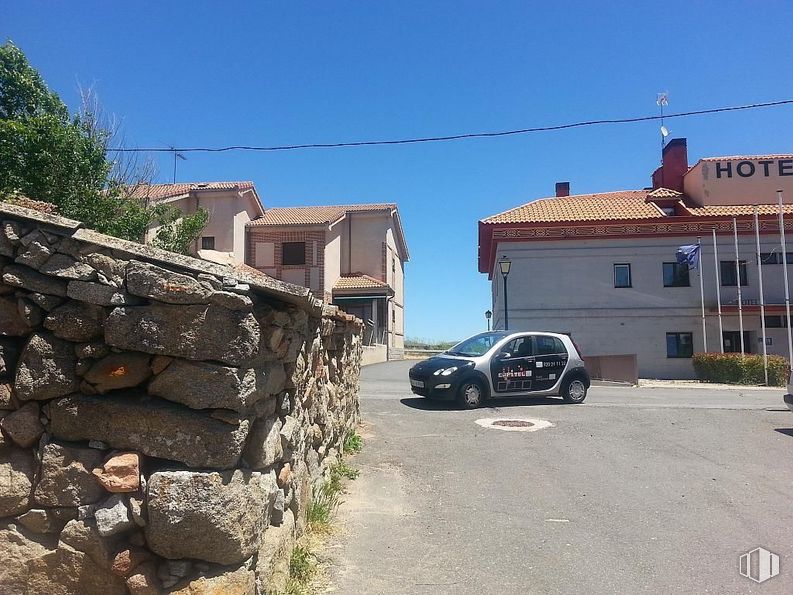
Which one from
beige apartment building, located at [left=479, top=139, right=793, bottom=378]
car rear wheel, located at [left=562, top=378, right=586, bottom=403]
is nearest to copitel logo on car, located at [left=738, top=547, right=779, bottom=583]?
car rear wheel, located at [left=562, top=378, right=586, bottom=403]

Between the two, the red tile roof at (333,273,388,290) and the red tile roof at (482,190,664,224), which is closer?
the red tile roof at (482,190,664,224)

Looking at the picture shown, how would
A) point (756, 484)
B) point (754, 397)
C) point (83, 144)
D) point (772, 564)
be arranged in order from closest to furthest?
point (772, 564), point (756, 484), point (83, 144), point (754, 397)

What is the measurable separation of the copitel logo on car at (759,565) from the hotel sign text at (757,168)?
27.4 meters

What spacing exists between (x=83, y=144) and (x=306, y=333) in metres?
7.32

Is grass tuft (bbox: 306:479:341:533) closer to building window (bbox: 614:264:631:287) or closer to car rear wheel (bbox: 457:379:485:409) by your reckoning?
car rear wheel (bbox: 457:379:485:409)

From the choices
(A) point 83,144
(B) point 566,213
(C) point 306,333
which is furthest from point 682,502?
(B) point 566,213

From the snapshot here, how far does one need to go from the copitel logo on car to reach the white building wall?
22.2 m

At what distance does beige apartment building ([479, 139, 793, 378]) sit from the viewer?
1030 inches

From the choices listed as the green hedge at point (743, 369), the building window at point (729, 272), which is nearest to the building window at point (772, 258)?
the building window at point (729, 272)

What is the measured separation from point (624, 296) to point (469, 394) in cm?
1692

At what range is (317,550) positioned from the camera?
4.45 meters

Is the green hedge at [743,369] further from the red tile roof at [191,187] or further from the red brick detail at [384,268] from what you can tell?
the red tile roof at [191,187]

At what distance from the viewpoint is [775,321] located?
26.1 meters

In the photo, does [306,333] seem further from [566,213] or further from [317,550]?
[566,213]
